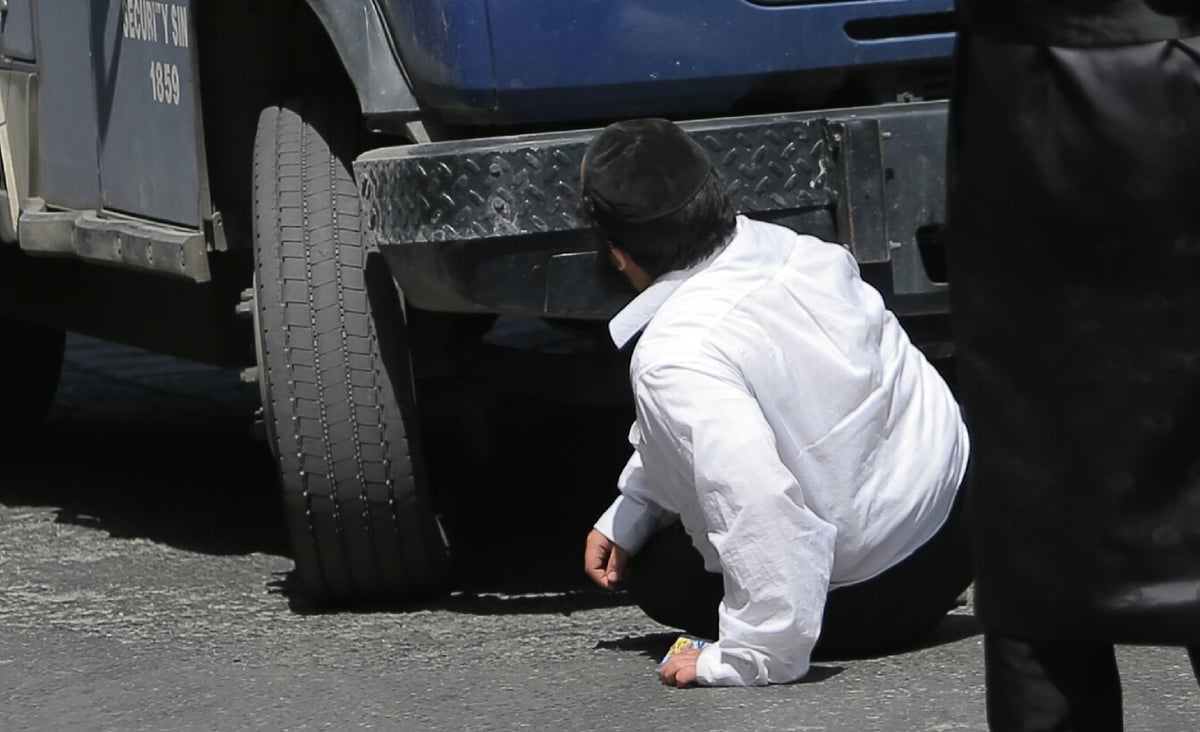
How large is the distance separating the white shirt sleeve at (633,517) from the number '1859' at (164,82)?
1.34m

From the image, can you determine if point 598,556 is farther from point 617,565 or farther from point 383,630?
point 383,630

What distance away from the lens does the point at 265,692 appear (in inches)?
138

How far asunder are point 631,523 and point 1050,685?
1390 mm

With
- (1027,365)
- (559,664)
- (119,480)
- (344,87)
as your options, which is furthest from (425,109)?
(119,480)

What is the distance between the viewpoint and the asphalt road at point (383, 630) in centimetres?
326

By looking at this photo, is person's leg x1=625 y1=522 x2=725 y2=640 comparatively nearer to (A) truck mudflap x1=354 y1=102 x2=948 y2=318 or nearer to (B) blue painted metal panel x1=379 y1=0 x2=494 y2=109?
(A) truck mudflap x1=354 y1=102 x2=948 y2=318

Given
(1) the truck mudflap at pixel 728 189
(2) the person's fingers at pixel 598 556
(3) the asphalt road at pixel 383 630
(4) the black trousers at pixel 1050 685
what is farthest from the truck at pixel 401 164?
(4) the black trousers at pixel 1050 685

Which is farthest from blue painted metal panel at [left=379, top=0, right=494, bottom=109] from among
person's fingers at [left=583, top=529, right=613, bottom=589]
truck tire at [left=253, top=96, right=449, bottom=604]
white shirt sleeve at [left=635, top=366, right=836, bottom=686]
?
person's fingers at [left=583, top=529, right=613, bottom=589]

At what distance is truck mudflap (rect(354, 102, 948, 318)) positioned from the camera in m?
3.45

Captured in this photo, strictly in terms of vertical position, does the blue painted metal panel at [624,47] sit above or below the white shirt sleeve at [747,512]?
above

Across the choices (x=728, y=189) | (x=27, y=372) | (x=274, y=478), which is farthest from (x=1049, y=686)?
(x=27, y=372)

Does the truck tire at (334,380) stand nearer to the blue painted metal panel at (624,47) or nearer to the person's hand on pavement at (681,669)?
the blue painted metal panel at (624,47)

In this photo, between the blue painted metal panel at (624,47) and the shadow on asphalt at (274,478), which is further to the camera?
the shadow on asphalt at (274,478)

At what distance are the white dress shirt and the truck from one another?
0.16m
